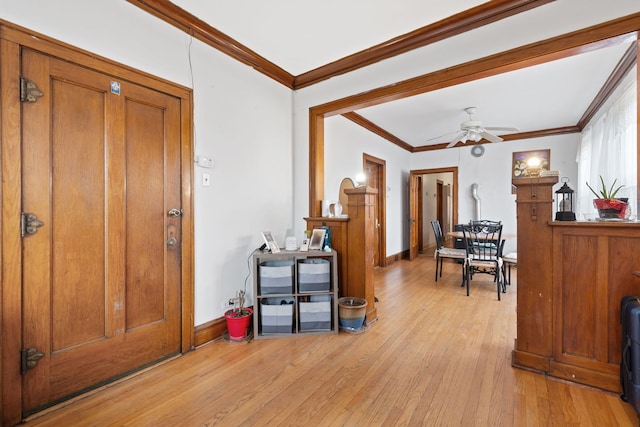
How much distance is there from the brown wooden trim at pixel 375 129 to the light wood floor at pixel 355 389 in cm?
307

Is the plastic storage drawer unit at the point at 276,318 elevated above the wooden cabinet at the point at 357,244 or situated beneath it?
situated beneath

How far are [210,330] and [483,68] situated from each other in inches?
119

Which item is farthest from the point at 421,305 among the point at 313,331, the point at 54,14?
the point at 54,14

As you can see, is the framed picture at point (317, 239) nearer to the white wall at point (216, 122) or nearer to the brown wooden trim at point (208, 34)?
the white wall at point (216, 122)

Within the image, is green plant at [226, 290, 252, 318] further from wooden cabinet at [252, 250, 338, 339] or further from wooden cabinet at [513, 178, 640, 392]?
wooden cabinet at [513, 178, 640, 392]

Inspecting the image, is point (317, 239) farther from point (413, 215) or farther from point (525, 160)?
point (525, 160)

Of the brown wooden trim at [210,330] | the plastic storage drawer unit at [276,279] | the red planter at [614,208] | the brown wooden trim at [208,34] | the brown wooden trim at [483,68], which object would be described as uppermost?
the brown wooden trim at [208,34]

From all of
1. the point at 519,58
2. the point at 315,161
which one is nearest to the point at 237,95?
the point at 315,161

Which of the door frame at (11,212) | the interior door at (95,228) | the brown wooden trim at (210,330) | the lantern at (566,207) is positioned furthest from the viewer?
the brown wooden trim at (210,330)

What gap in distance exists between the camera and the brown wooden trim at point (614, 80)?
270cm

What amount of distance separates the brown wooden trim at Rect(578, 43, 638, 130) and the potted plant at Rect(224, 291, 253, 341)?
401cm

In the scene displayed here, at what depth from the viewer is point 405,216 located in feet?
21.0

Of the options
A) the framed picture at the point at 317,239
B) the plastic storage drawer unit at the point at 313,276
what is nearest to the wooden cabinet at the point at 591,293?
the plastic storage drawer unit at the point at 313,276

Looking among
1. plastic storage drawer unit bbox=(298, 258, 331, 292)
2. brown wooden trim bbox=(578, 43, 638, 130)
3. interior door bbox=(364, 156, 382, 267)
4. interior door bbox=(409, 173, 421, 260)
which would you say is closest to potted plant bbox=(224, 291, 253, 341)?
plastic storage drawer unit bbox=(298, 258, 331, 292)
